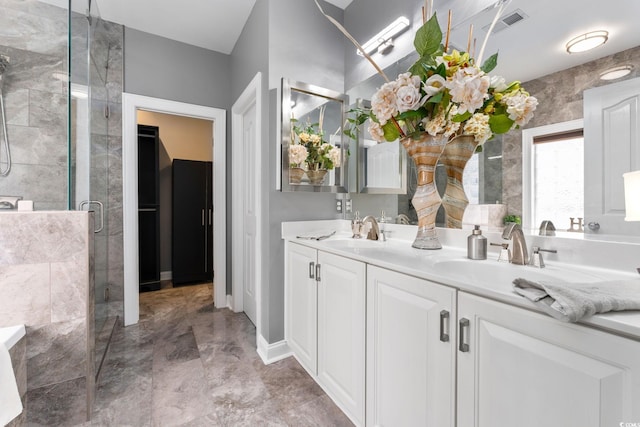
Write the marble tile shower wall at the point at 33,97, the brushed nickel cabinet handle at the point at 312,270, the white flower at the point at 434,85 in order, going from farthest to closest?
the marble tile shower wall at the point at 33,97 < the brushed nickel cabinet handle at the point at 312,270 < the white flower at the point at 434,85

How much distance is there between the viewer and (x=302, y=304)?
179cm

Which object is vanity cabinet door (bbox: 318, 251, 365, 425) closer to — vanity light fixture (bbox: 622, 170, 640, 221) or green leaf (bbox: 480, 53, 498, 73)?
vanity light fixture (bbox: 622, 170, 640, 221)

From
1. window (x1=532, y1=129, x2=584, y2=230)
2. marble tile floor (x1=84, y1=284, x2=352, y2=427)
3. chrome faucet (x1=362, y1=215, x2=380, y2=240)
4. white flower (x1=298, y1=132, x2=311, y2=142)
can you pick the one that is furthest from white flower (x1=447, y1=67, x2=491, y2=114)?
marble tile floor (x1=84, y1=284, x2=352, y2=427)

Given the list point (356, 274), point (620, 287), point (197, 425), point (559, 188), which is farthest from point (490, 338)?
point (197, 425)

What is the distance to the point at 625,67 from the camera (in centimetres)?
92

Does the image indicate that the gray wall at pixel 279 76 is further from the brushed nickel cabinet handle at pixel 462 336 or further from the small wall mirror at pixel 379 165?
the brushed nickel cabinet handle at pixel 462 336

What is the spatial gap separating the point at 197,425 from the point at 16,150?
2224mm

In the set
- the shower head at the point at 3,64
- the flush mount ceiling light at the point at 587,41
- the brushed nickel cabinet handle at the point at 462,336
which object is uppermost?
the shower head at the point at 3,64

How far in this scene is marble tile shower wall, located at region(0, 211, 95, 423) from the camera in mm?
1305

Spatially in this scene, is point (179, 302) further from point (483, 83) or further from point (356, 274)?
point (483, 83)

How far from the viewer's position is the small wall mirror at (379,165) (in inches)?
73.0

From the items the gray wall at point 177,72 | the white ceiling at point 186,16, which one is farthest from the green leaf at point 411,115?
the gray wall at point 177,72

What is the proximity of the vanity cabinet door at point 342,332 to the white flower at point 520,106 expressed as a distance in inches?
36.0

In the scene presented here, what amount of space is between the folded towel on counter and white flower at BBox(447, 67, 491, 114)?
29.0 inches
